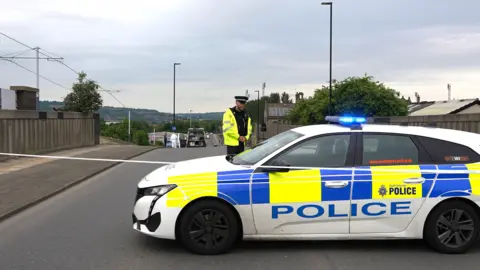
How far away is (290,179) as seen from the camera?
517 cm

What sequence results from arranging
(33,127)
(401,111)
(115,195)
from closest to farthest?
(115,195) < (33,127) < (401,111)

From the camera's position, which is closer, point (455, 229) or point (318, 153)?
point (455, 229)

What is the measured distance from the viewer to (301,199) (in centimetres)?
516

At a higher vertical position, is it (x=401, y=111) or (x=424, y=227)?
(x=401, y=111)

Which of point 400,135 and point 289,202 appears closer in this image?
point 289,202

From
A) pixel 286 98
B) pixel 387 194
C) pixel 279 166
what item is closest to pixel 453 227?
pixel 387 194

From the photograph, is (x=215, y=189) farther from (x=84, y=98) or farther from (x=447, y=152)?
(x=84, y=98)

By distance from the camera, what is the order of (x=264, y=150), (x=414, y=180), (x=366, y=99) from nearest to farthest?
1. (x=414, y=180)
2. (x=264, y=150)
3. (x=366, y=99)

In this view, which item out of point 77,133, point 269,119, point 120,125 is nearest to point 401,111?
point 77,133

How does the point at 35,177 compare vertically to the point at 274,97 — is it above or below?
below

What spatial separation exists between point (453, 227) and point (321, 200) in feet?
4.97

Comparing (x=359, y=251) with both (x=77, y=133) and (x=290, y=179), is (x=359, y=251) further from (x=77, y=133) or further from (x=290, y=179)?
(x=77, y=133)

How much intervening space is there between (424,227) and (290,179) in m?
1.61

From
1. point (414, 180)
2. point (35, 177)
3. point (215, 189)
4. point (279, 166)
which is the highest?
point (279, 166)
